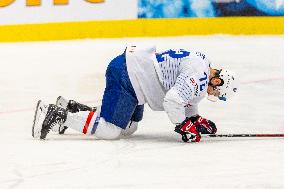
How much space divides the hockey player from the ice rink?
0.08 m

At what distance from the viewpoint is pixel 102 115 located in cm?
393

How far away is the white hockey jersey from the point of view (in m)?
3.71

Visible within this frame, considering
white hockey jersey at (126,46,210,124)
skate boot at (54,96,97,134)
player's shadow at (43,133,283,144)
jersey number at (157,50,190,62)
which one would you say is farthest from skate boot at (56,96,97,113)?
jersey number at (157,50,190,62)

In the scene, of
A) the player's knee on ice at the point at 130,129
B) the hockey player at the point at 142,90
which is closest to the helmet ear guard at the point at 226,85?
the hockey player at the point at 142,90

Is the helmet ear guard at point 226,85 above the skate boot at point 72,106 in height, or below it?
above

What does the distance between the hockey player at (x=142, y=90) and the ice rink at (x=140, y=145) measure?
8 cm

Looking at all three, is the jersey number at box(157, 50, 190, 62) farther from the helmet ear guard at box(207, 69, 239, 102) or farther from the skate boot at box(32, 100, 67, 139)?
the skate boot at box(32, 100, 67, 139)

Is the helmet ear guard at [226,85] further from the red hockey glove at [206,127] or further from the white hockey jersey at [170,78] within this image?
the red hockey glove at [206,127]

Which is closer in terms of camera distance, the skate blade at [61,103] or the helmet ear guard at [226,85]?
the helmet ear guard at [226,85]

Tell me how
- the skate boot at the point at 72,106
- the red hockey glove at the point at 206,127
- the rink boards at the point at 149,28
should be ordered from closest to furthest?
the red hockey glove at the point at 206,127, the skate boot at the point at 72,106, the rink boards at the point at 149,28

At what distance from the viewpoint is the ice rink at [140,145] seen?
9.36ft

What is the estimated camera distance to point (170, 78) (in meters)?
3.85

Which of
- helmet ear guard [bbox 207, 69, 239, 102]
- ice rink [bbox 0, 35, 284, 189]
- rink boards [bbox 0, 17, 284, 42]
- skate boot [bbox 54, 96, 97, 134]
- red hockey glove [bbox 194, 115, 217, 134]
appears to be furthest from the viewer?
rink boards [bbox 0, 17, 284, 42]

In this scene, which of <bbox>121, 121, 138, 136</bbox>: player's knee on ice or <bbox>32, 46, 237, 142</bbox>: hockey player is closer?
<bbox>32, 46, 237, 142</bbox>: hockey player
